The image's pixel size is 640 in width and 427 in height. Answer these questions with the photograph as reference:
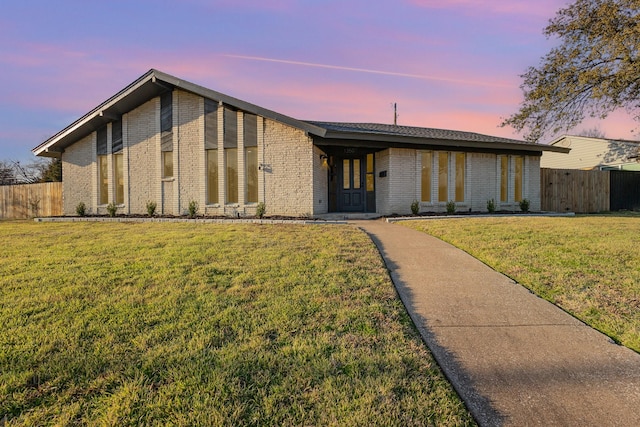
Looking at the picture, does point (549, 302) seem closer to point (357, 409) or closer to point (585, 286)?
point (585, 286)

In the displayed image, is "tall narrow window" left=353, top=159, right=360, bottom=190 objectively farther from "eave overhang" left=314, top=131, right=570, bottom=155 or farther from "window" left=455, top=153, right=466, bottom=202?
"window" left=455, top=153, right=466, bottom=202

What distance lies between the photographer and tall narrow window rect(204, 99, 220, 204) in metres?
12.6

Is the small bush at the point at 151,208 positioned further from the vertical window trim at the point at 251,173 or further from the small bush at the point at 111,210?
the vertical window trim at the point at 251,173

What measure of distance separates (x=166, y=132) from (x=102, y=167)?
142 inches

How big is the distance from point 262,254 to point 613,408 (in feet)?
→ 15.7

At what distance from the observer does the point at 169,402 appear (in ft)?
6.54

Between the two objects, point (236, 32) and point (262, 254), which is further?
point (236, 32)

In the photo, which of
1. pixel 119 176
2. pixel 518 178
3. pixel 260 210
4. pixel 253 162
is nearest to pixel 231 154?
pixel 253 162

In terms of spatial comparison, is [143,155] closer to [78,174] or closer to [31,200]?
[78,174]

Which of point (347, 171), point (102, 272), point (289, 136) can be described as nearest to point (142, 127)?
point (289, 136)

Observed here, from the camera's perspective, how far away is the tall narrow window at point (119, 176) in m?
14.0

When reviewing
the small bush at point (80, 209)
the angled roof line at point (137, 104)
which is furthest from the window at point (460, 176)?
the small bush at point (80, 209)

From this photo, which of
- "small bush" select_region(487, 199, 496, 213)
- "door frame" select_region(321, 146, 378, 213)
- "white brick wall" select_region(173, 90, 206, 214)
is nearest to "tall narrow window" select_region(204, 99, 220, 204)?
"white brick wall" select_region(173, 90, 206, 214)

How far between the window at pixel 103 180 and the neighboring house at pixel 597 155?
24724mm
